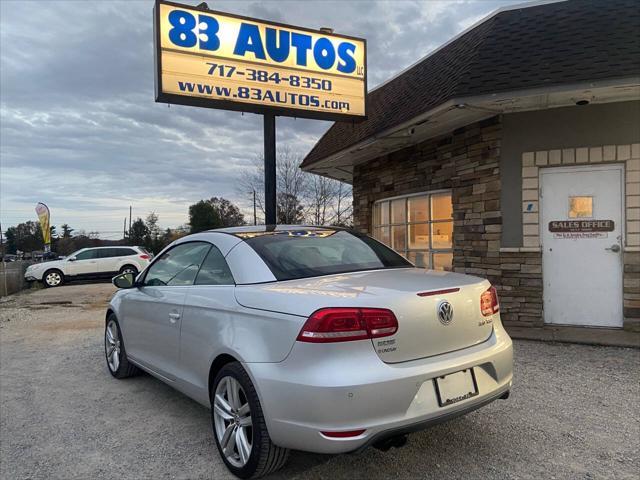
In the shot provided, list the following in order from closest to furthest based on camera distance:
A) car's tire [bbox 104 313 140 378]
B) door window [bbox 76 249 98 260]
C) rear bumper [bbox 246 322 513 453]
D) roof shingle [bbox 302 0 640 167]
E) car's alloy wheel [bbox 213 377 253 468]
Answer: rear bumper [bbox 246 322 513 453]
car's alloy wheel [bbox 213 377 253 468]
car's tire [bbox 104 313 140 378]
roof shingle [bbox 302 0 640 167]
door window [bbox 76 249 98 260]

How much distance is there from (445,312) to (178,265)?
2.35m

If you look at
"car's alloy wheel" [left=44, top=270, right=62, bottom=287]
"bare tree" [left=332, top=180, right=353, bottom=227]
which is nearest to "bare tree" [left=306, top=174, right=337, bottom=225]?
"bare tree" [left=332, top=180, right=353, bottom=227]

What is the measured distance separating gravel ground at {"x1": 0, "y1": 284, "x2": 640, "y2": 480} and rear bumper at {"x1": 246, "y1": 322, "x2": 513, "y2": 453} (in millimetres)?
586

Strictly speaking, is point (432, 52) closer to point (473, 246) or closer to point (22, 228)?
point (473, 246)

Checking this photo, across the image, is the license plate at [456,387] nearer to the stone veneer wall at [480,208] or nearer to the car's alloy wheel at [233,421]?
the car's alloy wheel at [233,421]

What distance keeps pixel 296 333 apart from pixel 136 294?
8.26ft

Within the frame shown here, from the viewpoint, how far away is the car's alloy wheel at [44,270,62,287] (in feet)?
59.8

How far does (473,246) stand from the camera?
290 inches

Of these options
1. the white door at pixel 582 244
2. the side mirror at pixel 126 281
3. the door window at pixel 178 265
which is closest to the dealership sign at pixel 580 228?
the white door at pixel 582 244

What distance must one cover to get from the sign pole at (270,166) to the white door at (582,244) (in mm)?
4330

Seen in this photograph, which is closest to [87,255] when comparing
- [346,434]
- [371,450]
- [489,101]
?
[489,101]

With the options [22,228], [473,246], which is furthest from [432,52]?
[22,228]

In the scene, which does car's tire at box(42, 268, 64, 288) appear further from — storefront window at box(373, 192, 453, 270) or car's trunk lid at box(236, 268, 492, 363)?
car's trunk lid at box(236, 268, 492, 363)

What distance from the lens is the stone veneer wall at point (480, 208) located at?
264 inches
